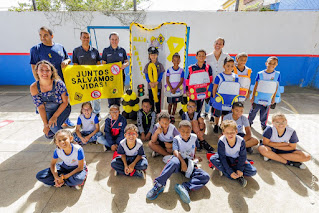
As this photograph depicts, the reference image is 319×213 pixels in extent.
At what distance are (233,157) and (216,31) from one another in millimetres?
6157

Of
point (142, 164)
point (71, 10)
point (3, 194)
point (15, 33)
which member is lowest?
point (3, 194)

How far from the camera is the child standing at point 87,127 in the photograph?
3.62m

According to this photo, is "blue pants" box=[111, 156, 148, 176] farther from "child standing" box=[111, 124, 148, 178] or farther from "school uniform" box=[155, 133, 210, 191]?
"school uniform" box=[155, 133, 210, 191]

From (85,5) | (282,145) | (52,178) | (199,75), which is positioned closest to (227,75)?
(199,75)

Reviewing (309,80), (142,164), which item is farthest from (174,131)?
(309,80)

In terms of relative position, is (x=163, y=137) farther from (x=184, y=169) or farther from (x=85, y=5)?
(x=85, y=5)

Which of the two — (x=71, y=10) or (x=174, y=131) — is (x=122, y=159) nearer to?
(x=174, y=131)

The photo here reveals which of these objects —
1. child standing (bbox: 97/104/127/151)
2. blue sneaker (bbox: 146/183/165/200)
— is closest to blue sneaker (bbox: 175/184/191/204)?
blue sneaker (bbox: 146/183/165/200)

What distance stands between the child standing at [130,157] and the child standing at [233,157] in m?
1.25

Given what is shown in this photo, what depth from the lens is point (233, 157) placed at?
2805 millimetres

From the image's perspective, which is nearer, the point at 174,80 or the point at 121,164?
the point at 121,164

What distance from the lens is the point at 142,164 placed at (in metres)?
2.80

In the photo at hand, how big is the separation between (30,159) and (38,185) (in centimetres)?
86

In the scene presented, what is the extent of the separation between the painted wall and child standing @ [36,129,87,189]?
592 centimetres
